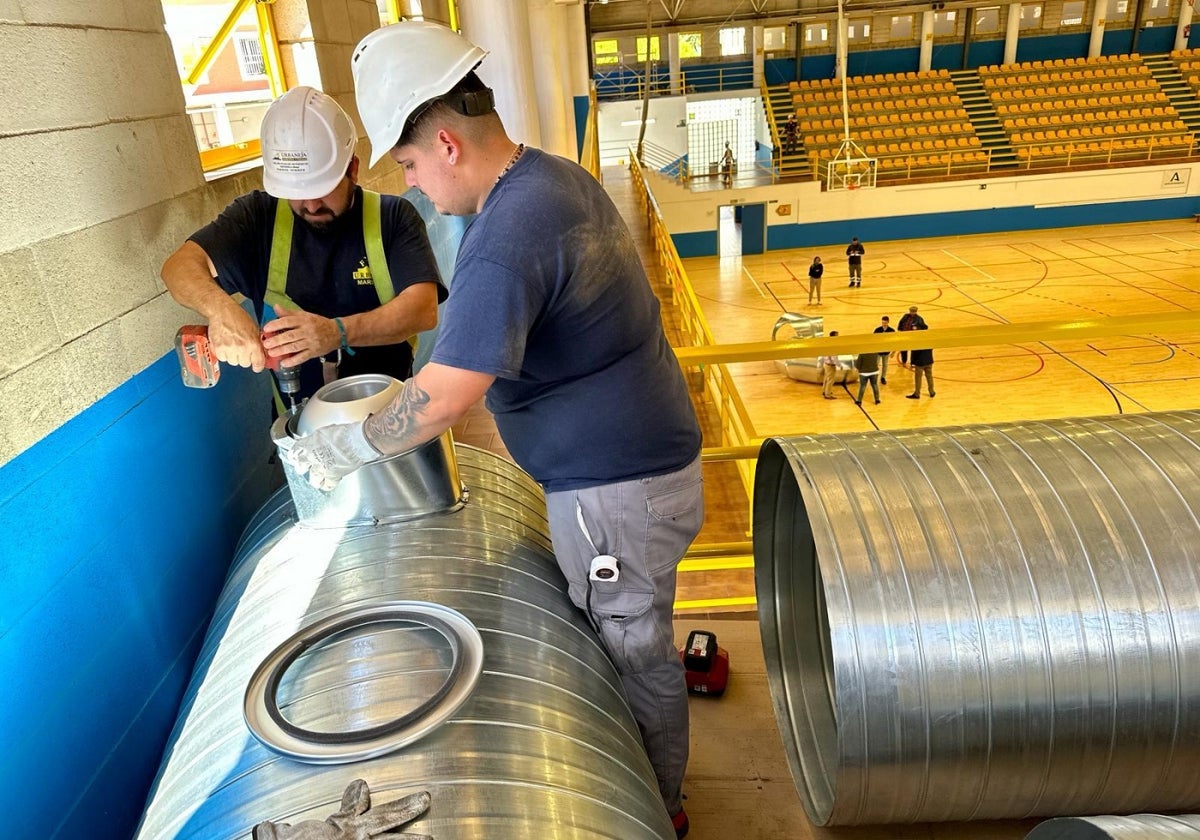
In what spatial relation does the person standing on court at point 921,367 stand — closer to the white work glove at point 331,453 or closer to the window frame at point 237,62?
the window frame at point 237,62

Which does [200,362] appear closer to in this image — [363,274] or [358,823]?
[363,274]

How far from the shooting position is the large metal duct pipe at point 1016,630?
238 centimetres

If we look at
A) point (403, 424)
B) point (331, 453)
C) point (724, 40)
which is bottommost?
point (331, 453)

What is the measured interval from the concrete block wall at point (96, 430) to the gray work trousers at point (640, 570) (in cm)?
147

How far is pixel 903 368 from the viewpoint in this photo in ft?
51.2

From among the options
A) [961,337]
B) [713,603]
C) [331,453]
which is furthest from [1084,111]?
[331,453]

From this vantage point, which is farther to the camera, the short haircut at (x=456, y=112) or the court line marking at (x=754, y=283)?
the court line marking at (x=754, y=283)

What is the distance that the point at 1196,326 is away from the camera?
4.19 metres

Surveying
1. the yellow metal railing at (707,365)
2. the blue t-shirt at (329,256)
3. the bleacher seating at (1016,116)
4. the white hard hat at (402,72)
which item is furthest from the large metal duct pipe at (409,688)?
the bleacher seating at (1016,116)

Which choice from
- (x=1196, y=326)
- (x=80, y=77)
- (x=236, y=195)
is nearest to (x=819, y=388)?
(x=1196, y=326)

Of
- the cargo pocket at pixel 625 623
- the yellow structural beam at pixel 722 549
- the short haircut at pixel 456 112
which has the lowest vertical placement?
the yellow structural beam at pixel 722 549

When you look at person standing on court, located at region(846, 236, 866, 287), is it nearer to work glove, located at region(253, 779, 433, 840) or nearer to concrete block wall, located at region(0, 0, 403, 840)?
concrete block wall, located at region(0, 0, 403, 840)

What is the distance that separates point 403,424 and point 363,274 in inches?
47.8

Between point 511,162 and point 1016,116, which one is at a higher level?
point 511,162
